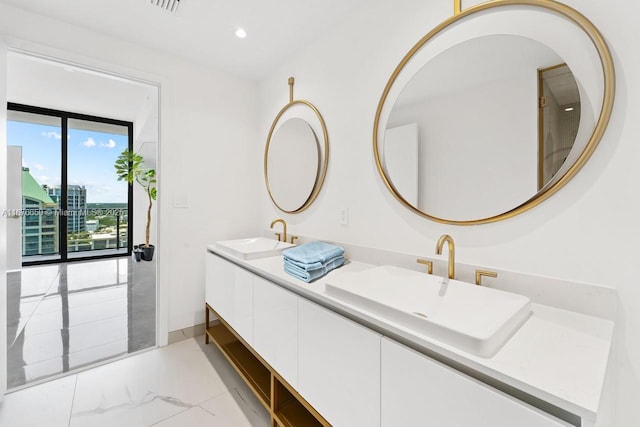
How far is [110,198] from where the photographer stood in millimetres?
5027

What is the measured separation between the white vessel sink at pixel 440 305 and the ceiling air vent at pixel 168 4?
1.87 meters

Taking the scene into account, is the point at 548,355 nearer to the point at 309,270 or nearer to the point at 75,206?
the point at 309,270

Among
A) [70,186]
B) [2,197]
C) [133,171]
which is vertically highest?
[133,171]

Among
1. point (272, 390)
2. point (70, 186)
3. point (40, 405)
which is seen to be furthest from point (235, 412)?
point (70, 186)

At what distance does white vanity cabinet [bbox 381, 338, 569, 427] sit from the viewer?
604 millimetres

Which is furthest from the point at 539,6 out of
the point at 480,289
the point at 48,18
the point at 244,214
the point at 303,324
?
the point at 48,18

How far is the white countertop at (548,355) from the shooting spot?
0.56m

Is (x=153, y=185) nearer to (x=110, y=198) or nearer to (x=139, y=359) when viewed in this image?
(x=110, y=198)

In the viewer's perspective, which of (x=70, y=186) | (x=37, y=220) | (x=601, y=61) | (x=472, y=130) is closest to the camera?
(x=601, y=61)

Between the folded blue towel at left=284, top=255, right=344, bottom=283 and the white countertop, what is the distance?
0.28 metres

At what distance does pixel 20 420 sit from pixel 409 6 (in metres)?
2.97

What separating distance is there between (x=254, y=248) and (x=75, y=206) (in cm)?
454

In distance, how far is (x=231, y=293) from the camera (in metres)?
1.87

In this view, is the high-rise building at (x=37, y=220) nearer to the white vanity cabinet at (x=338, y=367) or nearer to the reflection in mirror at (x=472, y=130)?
the white vanity cabinet at (x=338, y=367)
